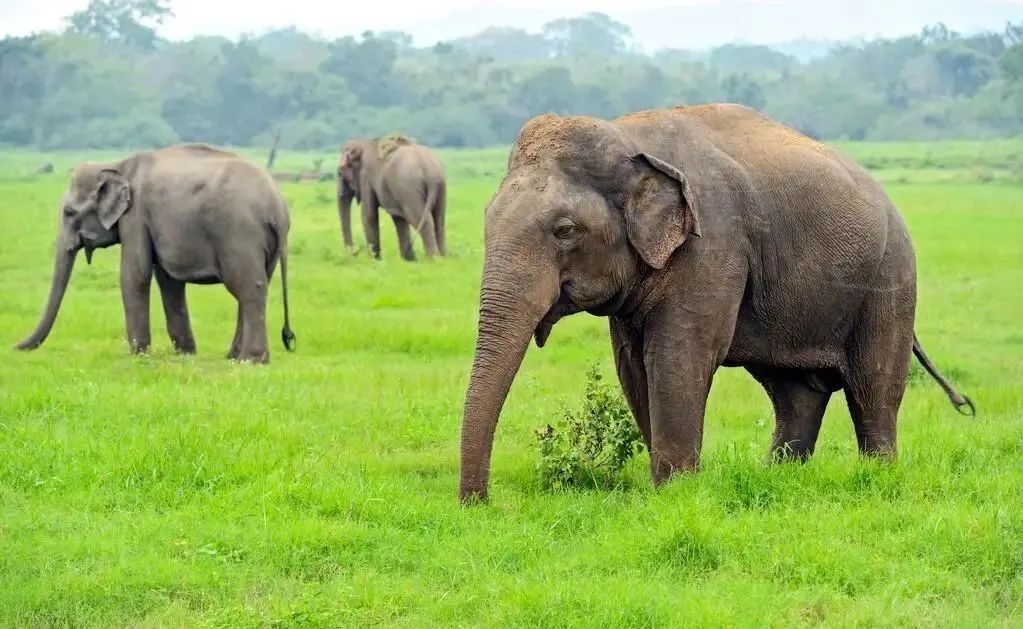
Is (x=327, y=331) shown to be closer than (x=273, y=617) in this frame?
No

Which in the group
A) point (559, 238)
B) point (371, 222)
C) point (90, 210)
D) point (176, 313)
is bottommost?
point (371, 222)

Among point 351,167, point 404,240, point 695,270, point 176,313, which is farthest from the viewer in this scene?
point 351,167

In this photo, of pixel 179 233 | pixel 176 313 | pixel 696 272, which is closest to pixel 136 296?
pixel 176 313

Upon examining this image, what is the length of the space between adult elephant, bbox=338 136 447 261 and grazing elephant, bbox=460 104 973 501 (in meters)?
14.3

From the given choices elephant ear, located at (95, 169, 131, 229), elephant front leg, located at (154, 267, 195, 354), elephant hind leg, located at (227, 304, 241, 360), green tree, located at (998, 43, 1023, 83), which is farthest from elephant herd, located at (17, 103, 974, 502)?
green tree, located at (998, 43, 1023, 83)

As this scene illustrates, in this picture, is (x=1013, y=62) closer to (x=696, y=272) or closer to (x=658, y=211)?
(x=696, y=272)

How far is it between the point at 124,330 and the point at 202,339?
0.71 metres

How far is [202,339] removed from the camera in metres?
14.1

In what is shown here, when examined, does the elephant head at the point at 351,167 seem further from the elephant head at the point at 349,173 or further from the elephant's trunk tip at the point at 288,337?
the elephant's trunk tip at the point at 288,337

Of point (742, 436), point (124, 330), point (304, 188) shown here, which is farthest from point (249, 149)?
point (742, 436)

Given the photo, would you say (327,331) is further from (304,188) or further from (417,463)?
(304,188)

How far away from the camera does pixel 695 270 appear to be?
6848 mm

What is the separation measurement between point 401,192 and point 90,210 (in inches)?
402

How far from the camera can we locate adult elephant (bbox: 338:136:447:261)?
2233 centimetres
